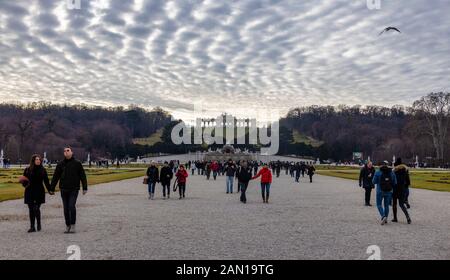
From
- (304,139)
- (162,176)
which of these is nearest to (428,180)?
(162,176)

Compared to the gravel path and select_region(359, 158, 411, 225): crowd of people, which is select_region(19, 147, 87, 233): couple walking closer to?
the gravel path

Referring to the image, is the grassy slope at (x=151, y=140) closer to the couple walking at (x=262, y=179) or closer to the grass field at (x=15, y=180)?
the grass field at (x=15, y=180)

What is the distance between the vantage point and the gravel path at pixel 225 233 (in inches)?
336

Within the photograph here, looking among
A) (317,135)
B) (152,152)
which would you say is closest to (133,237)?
(152,152)

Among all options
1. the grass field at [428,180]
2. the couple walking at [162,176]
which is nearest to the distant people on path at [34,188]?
the couple walking at [162,176]

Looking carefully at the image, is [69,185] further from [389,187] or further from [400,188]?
[400,188]

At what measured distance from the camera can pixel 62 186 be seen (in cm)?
1098

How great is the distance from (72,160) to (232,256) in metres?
5.03

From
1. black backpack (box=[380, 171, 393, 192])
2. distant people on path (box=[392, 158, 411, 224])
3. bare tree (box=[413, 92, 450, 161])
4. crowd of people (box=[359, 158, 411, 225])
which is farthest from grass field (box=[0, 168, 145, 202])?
bare tree (box=[413, 92, 450, 161])

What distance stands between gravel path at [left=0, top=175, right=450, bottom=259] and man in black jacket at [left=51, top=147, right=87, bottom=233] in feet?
1.29

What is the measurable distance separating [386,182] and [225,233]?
15.7 feet

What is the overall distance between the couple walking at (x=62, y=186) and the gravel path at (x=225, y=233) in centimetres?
43
